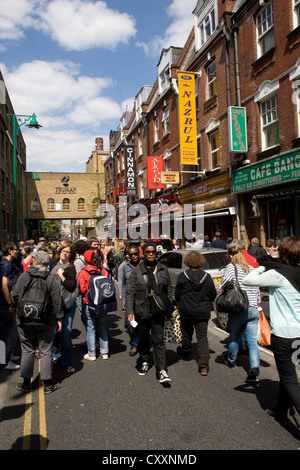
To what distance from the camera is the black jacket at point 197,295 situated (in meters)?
4.95

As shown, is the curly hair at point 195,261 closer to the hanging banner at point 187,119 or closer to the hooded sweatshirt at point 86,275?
the hooded sweatshirt at point 86,275

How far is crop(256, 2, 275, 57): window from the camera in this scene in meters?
12.2

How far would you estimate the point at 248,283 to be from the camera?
3.45 meters

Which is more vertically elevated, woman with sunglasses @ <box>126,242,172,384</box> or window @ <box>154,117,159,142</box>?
window @ <box>154,117,159,142</box>

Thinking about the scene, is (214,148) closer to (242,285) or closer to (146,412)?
(242,285)

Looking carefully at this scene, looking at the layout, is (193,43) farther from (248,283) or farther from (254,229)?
(248,283)

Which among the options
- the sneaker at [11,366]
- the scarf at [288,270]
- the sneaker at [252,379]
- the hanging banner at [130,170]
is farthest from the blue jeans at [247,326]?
the hanging banner at [130,170]

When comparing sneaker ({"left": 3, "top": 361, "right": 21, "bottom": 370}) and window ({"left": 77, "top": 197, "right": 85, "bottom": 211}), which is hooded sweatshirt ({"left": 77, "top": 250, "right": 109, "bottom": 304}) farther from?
window ({"left": 77, "top": 197, "right": 85, "bottom": 211})

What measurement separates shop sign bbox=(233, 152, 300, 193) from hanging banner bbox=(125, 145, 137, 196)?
1446 centimetres

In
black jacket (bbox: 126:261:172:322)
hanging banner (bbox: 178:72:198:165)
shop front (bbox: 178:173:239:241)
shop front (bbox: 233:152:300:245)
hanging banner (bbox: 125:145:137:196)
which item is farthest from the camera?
hanging banner (bbox: 125:145:137:196)

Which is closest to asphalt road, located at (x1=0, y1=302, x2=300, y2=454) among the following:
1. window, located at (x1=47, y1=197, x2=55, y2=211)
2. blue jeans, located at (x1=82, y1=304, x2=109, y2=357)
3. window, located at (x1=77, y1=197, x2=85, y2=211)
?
blue jeans, located at (x1=82, y1=304, x2=109, y2=357)

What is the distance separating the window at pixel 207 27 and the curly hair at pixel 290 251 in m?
16.2

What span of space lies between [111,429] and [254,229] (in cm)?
1134

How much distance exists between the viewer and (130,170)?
2794 cm
